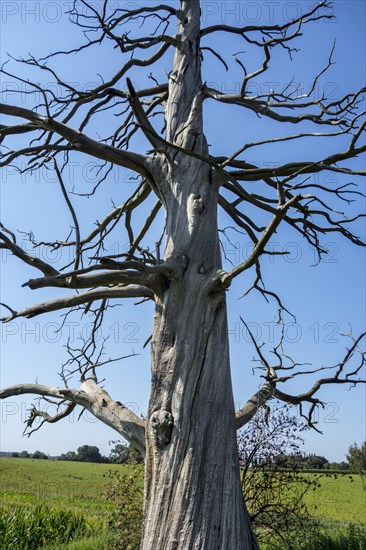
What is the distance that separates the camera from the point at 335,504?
72.4 feet

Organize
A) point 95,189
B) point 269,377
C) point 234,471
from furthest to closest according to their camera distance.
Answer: point 95,189
point 269,377
point 234,471

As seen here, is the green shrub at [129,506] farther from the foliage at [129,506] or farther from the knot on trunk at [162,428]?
the knot on trunk at [162,428]

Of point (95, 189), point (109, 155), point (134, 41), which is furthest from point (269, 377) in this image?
point (134, 41)

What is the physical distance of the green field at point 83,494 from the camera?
14.3 meters

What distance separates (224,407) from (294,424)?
9.30 feet

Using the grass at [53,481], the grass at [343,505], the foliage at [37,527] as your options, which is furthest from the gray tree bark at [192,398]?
the grass at [53,481]

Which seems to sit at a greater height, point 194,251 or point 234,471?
point 194,251

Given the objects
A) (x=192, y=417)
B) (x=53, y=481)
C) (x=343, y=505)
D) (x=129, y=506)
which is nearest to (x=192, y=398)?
(x=192, y=417)

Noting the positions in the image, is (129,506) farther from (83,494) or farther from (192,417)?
(83,494)

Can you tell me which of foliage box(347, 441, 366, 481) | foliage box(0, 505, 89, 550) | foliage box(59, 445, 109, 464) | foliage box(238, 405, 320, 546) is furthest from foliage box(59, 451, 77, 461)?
foliage box(238, 405, 320, 546)

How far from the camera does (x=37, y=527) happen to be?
1109 cm

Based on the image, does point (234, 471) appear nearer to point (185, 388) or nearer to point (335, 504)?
point (185, 388)

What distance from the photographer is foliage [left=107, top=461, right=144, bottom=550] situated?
8.30 metres

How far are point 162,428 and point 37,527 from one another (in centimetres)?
790
